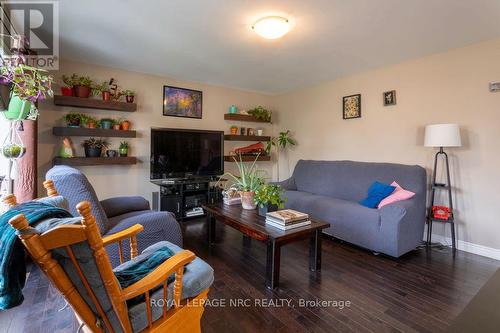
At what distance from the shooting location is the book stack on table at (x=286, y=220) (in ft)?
7.13

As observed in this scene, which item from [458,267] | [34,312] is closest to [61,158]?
[34,312]

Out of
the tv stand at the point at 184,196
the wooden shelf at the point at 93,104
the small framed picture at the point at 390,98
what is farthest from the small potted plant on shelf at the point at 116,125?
the small framed picture at the point at 390,98

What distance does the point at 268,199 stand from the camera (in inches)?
95.3

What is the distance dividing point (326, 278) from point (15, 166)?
2892mm

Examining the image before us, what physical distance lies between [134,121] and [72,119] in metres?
0.80

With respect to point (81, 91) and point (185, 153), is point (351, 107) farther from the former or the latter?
point (81, 91)

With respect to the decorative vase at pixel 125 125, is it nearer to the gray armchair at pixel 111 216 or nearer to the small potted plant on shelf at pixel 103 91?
the small potted plant on shelf at pixel 103 91

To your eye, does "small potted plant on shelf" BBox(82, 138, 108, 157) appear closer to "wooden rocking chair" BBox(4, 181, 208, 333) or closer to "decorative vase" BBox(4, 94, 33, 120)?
"decorative vase" BBox(4, 94, 33, 120)

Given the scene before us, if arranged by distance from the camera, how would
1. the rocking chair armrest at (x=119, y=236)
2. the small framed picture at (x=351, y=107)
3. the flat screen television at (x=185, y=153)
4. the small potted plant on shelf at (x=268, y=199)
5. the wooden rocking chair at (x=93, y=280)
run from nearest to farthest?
1. the wooden rocking chair at (x=93, y=280)
2. the rocking chair armrest at (x=119, y=236)
3. the small potted plant on shelf at (x=268, y=199)
4. the flat screen television at (x=185, y=153)
5. the small framed picture at (x=351, y=107)

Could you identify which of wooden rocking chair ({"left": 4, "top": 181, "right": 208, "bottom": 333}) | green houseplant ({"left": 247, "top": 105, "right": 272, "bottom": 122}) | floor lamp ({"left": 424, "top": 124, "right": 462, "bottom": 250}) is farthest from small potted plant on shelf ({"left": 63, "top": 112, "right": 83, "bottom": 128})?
floor lamp ({"left": 424, "top": 124, "right": 462, "bottom": 250})

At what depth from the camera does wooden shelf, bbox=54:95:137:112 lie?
323 cm

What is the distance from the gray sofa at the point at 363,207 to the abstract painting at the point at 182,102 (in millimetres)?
2029

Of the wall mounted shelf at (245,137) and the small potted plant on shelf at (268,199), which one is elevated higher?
the wall mounted shelf at (245,137)
